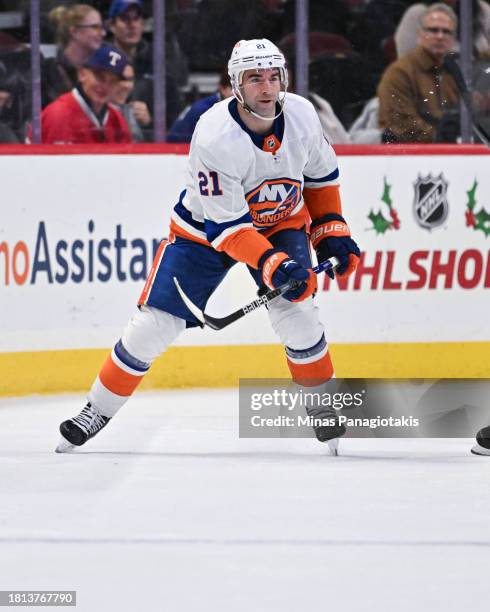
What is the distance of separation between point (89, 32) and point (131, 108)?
0.33 meters

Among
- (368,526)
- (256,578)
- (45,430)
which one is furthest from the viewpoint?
(45,430)

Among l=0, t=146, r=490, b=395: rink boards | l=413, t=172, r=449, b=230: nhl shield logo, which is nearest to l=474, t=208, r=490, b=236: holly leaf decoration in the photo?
l=0, t=146, r=490, b=395: rink boards

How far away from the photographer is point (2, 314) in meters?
4.99

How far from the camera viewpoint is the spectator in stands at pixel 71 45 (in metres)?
5.08

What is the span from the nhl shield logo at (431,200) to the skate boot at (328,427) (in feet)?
5.11

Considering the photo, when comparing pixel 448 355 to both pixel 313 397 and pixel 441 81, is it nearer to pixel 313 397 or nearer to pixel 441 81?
pixel 441 81

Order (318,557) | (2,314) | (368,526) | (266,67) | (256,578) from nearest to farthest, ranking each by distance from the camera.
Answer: (256,578)
(318,557)
(368,526)
(266,67)
(2,314)

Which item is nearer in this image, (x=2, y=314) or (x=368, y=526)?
(x=368, y=526)

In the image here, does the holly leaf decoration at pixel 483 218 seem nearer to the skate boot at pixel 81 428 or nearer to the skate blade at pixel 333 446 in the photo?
the skate blade at pixel 333 446

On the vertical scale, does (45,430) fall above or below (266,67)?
below

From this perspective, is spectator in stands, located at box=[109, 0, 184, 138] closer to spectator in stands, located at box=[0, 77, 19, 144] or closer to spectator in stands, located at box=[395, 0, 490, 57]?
spectator in stands, located at box=[0, 77, 19, 144]

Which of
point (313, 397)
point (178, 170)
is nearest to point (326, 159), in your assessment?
point (313, 397)

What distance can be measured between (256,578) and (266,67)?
153cm

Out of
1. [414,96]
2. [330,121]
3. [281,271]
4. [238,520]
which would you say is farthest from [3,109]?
[238,520]
